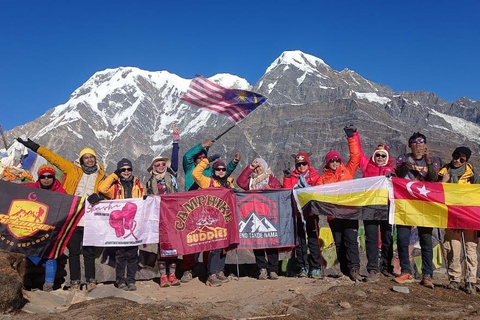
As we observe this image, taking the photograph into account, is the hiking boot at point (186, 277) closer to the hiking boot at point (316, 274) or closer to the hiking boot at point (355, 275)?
the hiking boot at point (316, 274)

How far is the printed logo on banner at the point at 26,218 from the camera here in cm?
936

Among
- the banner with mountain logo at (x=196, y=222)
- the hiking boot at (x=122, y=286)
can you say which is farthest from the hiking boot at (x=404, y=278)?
the hiking boot at (x=122, y=286)

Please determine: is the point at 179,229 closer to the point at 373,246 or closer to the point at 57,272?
the point at 57,272

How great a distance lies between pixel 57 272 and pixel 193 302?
3.07 metres

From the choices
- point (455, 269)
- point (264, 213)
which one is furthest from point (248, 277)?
point (455, 269)

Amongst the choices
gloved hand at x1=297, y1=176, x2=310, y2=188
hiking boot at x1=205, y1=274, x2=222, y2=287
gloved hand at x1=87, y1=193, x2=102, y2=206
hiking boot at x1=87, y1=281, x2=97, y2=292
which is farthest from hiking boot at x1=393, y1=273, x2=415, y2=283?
gloved hand at x1=87, y1=193, x2=102, y2=206

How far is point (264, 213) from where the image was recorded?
430 inches

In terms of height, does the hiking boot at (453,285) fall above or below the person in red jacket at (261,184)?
below

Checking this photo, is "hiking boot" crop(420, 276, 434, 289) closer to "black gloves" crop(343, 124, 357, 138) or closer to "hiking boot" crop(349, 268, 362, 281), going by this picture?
"hiking boot" crop(349, 268, 362, 281)

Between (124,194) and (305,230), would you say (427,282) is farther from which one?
(124,194)

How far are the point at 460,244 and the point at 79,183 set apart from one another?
6.91 meters

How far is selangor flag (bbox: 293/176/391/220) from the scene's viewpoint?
9.92 meters

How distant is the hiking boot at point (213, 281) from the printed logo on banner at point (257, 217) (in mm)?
1131

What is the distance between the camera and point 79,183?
1000cm
